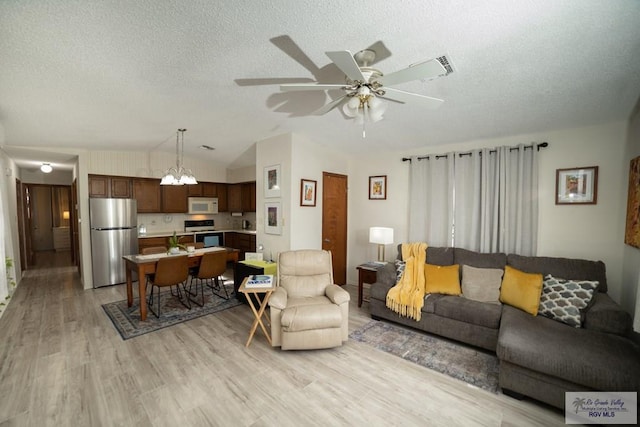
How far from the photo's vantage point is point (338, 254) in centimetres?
497

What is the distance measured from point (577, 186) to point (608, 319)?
1577mm

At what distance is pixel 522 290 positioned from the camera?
2.75m

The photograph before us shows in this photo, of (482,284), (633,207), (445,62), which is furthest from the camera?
(482,284)

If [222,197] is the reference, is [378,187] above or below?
above

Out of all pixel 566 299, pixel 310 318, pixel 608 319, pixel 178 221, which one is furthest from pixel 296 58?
pixel 178 221

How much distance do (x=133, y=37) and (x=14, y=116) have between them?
2.51 m

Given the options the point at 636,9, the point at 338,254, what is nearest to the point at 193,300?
the point at 338,254

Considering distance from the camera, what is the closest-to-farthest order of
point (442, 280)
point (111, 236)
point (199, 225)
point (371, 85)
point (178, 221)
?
point (371, 85) < point (442, 280) < point (111, 236) < point (178, 221) < point (199, 225)

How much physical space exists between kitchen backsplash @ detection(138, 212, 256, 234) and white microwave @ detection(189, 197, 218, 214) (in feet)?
1.05

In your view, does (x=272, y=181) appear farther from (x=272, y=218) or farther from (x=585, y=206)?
(x=585, y=206)

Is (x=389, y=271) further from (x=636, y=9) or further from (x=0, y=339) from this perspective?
(x=0, y=339)

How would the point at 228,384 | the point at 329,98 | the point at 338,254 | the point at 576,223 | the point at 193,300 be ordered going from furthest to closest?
the point at 338,254, the point at 193,300, the point at 576,223, the point at 329,98, the point at 228,384

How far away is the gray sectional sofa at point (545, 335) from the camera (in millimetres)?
1832

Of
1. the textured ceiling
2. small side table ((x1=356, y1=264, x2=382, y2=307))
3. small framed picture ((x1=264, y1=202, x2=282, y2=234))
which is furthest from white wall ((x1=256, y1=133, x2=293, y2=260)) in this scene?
small side table ((x1=356, y1=264, x2=382, y2=307))
